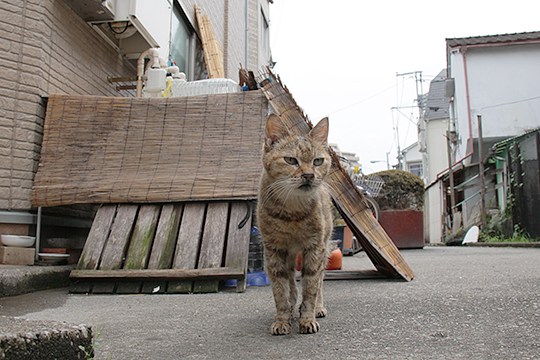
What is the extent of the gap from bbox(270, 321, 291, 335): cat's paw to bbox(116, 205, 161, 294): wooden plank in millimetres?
1793

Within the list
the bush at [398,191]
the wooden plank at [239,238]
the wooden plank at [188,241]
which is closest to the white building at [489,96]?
the bush at [398,191]

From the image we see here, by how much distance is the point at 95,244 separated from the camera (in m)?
3.86

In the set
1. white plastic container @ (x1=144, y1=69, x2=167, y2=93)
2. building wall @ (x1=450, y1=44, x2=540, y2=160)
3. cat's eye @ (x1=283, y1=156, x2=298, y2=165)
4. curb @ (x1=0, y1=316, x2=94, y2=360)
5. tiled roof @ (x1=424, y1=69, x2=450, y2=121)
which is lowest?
curb @ (x1=0, y1=316, x2=94, y2=360)

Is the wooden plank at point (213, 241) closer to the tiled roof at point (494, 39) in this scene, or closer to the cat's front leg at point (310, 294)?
the cat's front leg at point (310, 294)

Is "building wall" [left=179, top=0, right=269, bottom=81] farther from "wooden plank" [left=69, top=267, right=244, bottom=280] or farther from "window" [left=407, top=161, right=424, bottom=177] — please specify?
"window" [left=407, top=161, right=424, bottom=177]

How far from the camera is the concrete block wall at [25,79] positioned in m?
4.00

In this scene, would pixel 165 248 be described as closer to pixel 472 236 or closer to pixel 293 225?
pixel 293 225

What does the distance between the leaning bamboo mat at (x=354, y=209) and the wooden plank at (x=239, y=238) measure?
793 millimetres

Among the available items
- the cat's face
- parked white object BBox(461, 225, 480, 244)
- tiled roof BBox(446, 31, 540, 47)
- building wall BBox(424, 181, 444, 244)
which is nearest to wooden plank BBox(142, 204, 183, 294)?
the cat's face

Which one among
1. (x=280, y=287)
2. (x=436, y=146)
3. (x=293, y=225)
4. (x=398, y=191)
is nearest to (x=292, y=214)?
(x=293, y=225)

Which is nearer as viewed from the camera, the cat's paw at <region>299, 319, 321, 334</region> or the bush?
the cat's paw at <region>299, 319, 321, 334</region>

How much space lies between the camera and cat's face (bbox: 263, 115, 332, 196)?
96.3 inches

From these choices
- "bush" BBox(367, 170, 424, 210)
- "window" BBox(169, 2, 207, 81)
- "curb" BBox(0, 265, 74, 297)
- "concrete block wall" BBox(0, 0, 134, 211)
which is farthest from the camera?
"bush" BBox(367, 170, 424, 210)

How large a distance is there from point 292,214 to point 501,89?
14.6 meters
